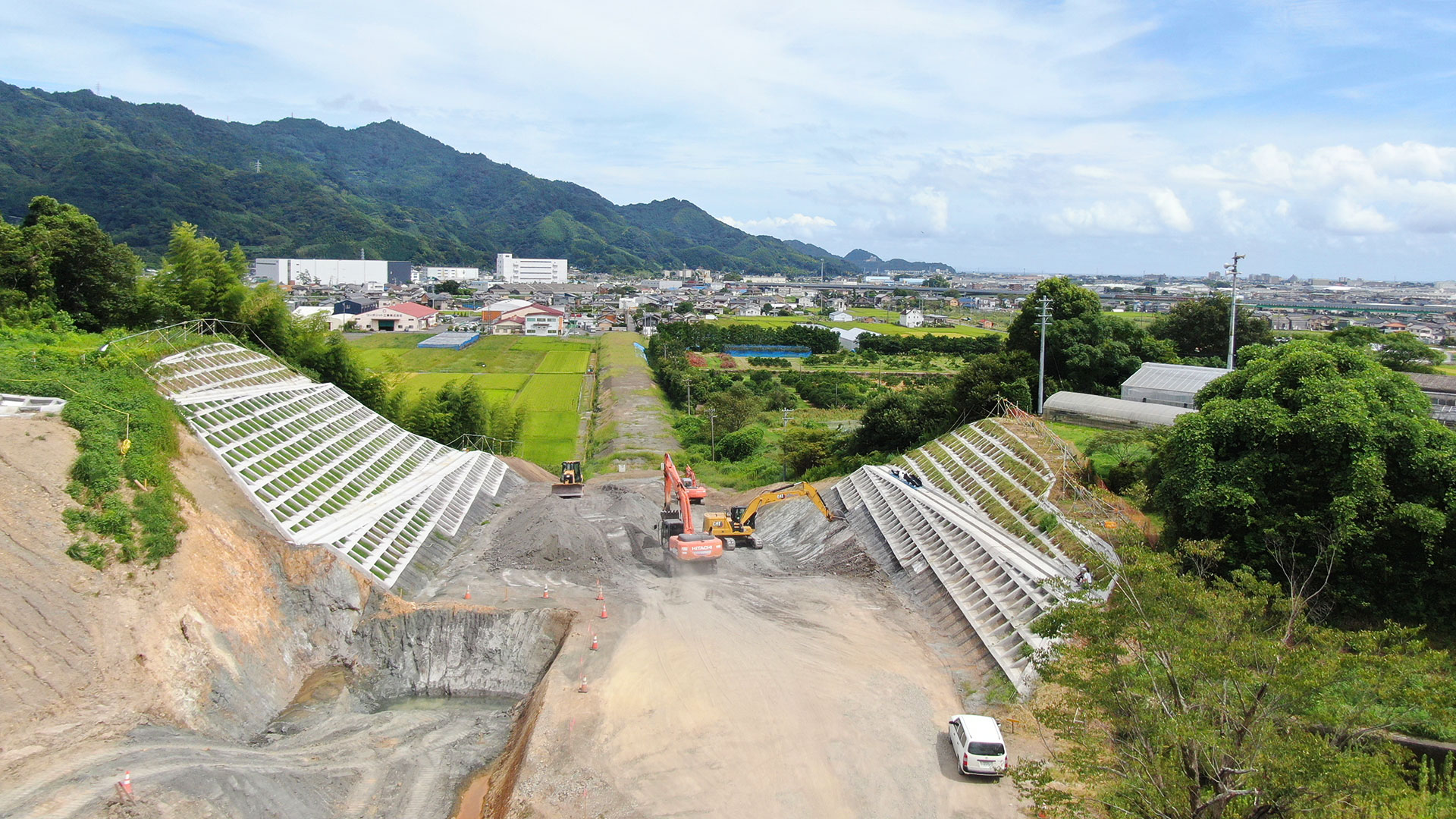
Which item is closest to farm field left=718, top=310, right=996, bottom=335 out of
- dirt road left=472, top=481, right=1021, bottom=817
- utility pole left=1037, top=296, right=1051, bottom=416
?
utility pole left=1037, top=296, right=1051, bottom=416

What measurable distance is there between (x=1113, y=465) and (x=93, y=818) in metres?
29.7

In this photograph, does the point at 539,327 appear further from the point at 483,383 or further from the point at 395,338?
the point at 483,383

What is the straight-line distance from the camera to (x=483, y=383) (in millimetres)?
72000

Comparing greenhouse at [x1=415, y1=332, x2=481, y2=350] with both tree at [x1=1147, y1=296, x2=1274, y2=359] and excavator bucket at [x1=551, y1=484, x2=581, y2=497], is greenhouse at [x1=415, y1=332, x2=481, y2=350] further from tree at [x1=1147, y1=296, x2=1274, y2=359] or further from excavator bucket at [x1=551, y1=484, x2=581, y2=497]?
tree at [x1=1147, y1=296, x2=1274, y2=359]

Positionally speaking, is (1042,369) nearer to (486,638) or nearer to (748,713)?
(748,713)

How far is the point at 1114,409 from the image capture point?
39000 millimetres

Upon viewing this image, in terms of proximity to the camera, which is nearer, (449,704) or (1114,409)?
(449,704)

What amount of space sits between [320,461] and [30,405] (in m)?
8.93

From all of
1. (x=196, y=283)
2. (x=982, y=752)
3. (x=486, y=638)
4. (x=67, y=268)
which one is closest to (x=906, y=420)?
(x=486, y=638)

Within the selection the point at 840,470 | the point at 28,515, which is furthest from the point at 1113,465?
the point at 28,515

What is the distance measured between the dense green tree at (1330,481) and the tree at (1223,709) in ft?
21.4

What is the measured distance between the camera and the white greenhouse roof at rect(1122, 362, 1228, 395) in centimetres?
4116

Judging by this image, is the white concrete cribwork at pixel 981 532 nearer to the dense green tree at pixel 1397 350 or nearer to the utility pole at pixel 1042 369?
the utility pole at pixel 1042 369

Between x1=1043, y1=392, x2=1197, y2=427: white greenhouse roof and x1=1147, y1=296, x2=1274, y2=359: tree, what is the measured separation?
2092 centimetres
